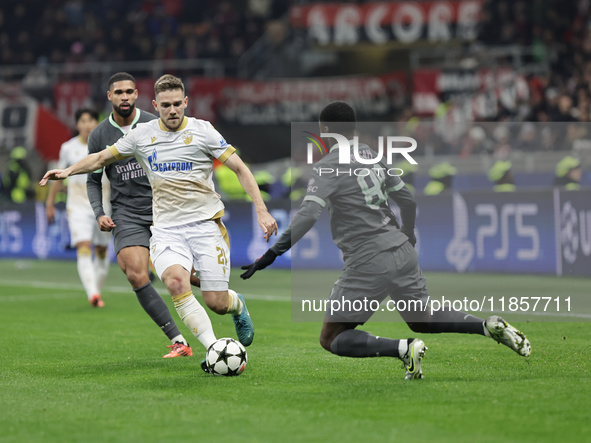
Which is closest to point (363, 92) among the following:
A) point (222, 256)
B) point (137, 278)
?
point (137, 278)

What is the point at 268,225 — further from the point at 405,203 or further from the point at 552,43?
the point at 552,43

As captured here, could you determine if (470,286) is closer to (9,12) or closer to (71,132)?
(71,132)

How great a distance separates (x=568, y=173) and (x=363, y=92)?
8.98m

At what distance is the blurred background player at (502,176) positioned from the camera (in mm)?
15922

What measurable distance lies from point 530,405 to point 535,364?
1.63 meters

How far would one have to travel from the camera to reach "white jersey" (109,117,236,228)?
289 inches

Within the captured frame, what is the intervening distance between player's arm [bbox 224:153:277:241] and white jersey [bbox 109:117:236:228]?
0.33ft

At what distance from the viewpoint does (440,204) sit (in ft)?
51.0

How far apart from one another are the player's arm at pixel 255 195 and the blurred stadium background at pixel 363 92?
25.0 ft

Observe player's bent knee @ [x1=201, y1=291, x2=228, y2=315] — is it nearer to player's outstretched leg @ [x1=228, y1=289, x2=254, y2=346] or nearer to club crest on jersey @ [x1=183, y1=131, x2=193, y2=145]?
player's outstretched leg @ [x1=228, y1=289, x2=254, y2=346]

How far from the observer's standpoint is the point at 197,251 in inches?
287

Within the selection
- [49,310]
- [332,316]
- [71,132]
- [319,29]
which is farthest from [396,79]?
[332,316]

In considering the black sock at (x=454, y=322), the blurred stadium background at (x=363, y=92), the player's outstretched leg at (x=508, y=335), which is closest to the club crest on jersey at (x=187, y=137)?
the black sock at (x=454, y=322)

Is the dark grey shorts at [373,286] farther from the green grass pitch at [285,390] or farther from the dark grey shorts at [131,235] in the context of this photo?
the dark grey shorts at [131,235]
